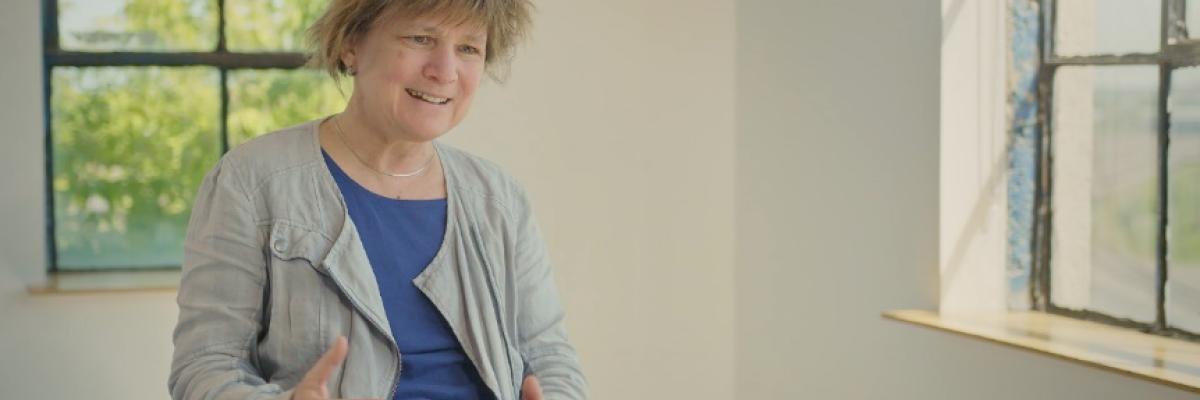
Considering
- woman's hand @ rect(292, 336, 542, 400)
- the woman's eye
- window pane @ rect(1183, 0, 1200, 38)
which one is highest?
window pane @ rect(1183, 0, 1200, 38)

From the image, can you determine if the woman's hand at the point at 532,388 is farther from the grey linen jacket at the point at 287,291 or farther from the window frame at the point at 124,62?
the window frame at the point at 124,62

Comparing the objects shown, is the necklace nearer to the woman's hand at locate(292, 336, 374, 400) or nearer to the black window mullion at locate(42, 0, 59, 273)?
the woman's hand at locate(292, 336, 374, 400)

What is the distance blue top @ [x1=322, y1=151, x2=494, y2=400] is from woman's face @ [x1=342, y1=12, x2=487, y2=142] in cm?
11

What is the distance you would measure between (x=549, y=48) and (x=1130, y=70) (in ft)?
5.89

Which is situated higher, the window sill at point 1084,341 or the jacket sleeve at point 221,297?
the jacket sleeve at point 221,297

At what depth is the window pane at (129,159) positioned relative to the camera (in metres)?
4.69

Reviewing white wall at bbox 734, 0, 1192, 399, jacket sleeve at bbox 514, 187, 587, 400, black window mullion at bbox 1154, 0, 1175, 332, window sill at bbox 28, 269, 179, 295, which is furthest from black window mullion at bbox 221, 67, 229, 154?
black window mullion at bbox 1154, 0, 1175, 332

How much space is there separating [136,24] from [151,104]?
0.76 ft

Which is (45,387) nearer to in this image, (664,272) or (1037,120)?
(664,272)

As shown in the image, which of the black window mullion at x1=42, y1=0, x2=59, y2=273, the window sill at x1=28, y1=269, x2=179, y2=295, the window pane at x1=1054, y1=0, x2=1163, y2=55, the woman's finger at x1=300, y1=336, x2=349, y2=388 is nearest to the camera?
the woman's finger at x1=300, y1=336, x2=349, y2=388

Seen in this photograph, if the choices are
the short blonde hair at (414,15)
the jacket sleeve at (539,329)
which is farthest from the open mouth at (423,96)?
the jacket sleeve at (539,329)

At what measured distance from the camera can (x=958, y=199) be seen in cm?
347

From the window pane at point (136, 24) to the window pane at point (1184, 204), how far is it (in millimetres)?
2766

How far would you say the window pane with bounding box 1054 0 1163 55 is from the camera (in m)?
3.08
